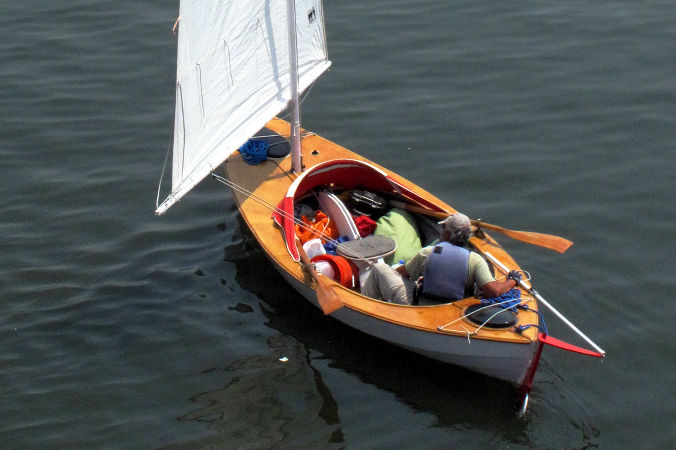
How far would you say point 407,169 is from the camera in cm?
1529

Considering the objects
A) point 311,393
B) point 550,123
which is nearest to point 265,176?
point 311,393

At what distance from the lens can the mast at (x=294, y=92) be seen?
12.1m

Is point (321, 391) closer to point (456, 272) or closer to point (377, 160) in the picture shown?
point (456, 272)

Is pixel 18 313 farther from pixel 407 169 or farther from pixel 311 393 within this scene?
pixel 407 169

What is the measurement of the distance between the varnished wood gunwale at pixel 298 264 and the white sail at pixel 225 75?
3.79ft

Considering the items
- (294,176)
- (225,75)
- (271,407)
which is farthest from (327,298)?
(225,75)

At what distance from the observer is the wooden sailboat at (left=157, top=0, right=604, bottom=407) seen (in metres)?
10.4

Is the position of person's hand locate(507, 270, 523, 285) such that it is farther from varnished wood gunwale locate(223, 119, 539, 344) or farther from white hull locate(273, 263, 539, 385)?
white hull locate(273, 263, 539, 385)

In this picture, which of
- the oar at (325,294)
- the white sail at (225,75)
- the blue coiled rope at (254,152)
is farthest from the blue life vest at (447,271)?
the blue coiled rope at (254,152)

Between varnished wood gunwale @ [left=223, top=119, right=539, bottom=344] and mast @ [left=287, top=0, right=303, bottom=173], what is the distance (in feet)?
0.72

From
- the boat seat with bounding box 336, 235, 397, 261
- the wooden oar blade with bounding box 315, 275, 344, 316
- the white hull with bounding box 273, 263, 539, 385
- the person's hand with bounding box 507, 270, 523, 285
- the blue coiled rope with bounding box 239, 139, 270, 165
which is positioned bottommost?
the white hull with bounding box 273, 263, 539, 385

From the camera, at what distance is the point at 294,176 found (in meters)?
13.4

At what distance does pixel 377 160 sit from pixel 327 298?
536cm

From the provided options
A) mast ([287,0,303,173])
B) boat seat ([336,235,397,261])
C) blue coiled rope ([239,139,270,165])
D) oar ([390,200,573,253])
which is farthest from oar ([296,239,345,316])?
blue coiled rope ([239,139,270,165])
